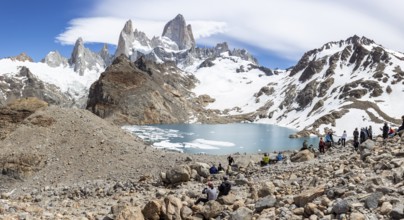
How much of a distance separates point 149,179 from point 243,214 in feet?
63.6

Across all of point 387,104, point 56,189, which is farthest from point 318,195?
point 387,104

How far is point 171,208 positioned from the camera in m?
22.2

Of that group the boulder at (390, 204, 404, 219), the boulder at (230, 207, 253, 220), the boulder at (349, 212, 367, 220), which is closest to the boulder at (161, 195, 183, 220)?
the boulder at (230, 207, 253, 220)

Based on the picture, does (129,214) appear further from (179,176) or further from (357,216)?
(179,176)

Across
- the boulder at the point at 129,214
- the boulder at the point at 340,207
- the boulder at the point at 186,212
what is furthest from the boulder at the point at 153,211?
the boulder at the point at 340,207

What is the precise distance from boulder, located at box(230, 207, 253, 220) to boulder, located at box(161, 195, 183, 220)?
3.79 metres

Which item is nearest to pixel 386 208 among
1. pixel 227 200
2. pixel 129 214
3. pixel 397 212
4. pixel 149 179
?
pixel 397 212

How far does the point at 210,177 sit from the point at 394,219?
69.4 feet

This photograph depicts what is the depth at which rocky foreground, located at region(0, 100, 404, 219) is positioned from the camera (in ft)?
59.3

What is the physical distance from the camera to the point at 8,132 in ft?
155

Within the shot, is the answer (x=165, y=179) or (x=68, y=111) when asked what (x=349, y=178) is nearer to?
(x=165, y=179)

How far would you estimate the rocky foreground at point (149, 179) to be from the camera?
712 inches

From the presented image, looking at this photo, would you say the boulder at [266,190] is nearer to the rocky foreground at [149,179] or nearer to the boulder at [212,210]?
the rocky foreground at [149,179]

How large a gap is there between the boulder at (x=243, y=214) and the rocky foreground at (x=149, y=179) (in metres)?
0.05
